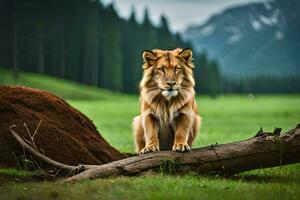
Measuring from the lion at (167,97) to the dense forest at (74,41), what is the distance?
8122cm

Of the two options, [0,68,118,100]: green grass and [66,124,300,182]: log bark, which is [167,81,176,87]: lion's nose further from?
[0,68,118,100]: green grass

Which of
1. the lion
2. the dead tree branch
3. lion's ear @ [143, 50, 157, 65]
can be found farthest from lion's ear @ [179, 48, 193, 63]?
the dead tree branch

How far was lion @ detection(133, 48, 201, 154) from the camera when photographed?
463 inches

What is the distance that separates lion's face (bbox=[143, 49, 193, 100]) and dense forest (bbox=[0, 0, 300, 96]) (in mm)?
81373

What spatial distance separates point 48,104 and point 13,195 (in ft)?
15.1

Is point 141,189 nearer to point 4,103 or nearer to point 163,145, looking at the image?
point 163,145

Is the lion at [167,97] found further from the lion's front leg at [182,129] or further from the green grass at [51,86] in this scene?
the green grass at [51,86]

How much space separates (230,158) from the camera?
11414mm

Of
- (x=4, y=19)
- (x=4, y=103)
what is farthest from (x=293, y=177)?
(x=4, y=19)

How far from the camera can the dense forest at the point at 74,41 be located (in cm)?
9669

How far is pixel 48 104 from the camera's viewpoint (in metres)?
14.0

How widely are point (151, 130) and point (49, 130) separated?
2.45 metres

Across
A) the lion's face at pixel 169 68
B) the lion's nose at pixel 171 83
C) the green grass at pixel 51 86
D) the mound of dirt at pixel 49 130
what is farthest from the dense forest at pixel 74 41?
the lion's nose at pixel 171 83

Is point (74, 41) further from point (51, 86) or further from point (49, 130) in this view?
point (49, 130)
